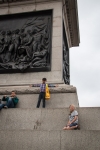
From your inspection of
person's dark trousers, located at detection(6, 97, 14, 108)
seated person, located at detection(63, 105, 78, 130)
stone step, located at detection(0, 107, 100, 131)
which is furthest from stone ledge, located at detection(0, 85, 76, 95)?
seated person, located at detection(63, 105, 78, 130)

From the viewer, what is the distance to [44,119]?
22.4ft

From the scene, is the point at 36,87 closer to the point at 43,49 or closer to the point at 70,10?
the point at 43,49

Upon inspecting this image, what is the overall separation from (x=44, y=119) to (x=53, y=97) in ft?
6.32

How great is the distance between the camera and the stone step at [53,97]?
8438 mm

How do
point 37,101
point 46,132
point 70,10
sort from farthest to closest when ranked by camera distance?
point 70,10, point 37,101, point 46,132

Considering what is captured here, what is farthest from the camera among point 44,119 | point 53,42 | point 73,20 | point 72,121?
point 73,20

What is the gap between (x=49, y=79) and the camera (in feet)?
31.5

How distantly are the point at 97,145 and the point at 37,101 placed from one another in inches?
160

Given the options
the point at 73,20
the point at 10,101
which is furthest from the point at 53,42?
the point at 10,101

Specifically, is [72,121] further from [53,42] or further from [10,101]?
[53,42]

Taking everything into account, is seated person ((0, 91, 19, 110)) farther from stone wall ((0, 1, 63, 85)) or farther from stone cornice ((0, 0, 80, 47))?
stone cornice ((0, 0, 80, 47))

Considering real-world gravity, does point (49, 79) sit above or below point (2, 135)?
above

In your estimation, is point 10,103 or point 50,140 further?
point 10,103

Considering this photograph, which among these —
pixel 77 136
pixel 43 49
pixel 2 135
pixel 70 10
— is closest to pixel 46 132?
pixel 77 136
